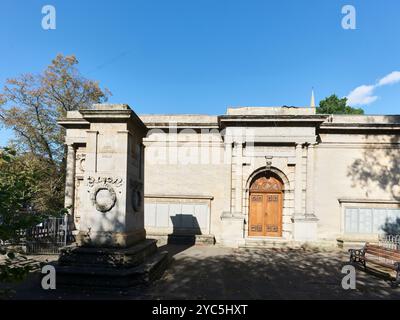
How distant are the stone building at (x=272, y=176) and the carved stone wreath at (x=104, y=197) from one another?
6439mm

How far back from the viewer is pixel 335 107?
38.9m

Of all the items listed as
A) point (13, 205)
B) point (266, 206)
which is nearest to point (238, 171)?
point (266, 206)

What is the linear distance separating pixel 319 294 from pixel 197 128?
11116 mm

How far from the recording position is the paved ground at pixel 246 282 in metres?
6.23

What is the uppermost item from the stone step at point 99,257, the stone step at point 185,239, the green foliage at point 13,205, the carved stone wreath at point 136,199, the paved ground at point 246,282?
the green foliage at point 13,205

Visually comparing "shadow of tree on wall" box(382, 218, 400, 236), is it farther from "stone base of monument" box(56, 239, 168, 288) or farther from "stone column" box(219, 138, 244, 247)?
"stone base of monument" box(56, 239, 168, 288)

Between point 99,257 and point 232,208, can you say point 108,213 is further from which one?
point 232,208

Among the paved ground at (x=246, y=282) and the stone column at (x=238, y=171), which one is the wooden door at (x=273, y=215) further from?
the paved ground at (x=246, y=282)

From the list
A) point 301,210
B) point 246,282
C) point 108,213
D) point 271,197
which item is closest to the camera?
point 108,213

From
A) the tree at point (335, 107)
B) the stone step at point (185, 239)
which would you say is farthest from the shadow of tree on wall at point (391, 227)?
the tree at point (335, 107)

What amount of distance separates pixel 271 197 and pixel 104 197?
1032 centimetres

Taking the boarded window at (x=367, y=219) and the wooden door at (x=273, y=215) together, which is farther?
the wooden door at (x=273, y=215)

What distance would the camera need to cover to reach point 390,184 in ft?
48.3
